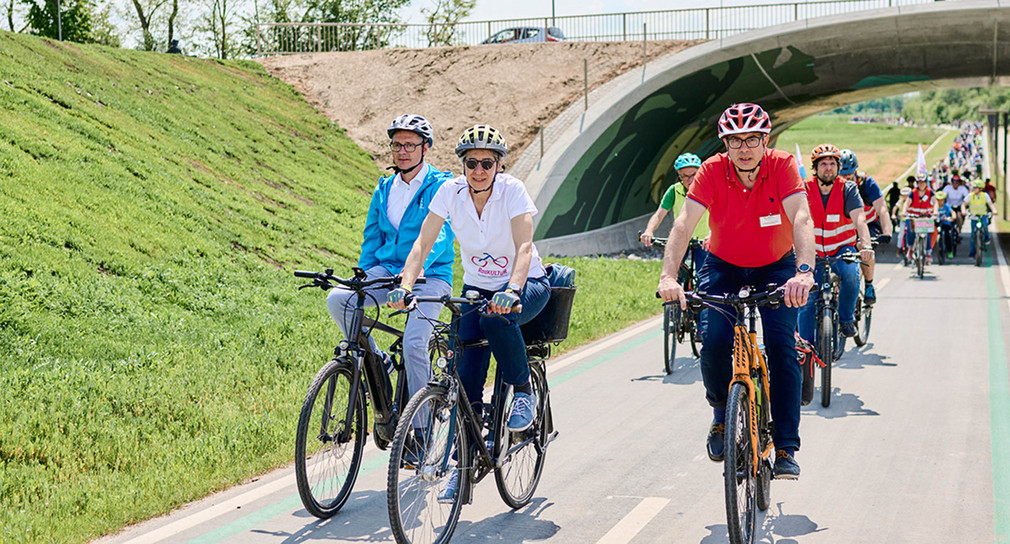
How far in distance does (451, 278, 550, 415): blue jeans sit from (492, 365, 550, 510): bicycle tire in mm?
158

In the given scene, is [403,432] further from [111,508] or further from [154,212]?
[154,212]

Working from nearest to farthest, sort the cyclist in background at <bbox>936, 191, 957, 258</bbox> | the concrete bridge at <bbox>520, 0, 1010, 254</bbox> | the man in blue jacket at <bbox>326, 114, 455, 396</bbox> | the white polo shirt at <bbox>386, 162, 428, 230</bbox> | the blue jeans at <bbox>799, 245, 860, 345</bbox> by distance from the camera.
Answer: the man in blue jacket at <bbox>326, 114, 455, 396</bbox> < the white polo shirt at <bbox>386, 162, 428, 230</bbox> < the blue jeans at <bbox>799, 245, 860, 345</bbox> < the cyclist in background at <bbox>936, 191, 957, 258</bbox> < the concrete bridge at <bbox>520, 0, 1010, 254</bbox>

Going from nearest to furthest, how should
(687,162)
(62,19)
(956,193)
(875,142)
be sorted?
(687,162) → (956,193) → (62,19) → (875,142)

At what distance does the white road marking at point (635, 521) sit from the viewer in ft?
15.9

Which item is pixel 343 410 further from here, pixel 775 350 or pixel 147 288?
pixel 147 288

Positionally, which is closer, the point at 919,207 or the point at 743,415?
the point at 743,415

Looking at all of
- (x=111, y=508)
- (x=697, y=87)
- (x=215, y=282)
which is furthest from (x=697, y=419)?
(x=697, y=87)

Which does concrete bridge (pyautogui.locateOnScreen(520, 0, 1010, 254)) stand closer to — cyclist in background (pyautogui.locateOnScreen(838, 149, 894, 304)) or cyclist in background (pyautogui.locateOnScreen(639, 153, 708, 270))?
cyclist in background (pyautogui.locateOnScreen(639, 153, 708, 270))

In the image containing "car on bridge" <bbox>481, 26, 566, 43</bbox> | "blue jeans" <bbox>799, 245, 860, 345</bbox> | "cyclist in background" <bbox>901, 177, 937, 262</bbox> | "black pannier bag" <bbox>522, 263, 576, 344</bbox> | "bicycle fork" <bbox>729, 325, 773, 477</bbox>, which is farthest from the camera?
"car on bridge" <bbox>481, 26, 566, 43</bbox>

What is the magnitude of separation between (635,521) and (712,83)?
25.1 meters

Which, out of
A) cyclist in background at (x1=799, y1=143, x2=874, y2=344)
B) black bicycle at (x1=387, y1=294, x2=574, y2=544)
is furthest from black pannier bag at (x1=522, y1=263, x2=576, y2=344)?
cyclist in background at (x1=799, y1=143, x2=874, y2=344)

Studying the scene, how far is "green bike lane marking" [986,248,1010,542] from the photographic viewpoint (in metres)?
5.11

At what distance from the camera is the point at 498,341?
485cm

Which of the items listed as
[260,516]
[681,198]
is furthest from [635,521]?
[681,198]
